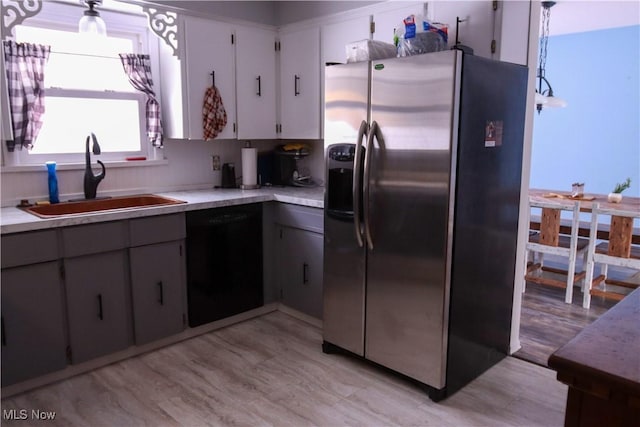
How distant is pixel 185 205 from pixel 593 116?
459 cm

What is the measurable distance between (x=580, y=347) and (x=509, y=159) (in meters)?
1.72

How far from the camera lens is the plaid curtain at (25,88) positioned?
9.04 ft

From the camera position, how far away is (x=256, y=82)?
3.58m

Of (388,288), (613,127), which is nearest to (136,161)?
(388,288)

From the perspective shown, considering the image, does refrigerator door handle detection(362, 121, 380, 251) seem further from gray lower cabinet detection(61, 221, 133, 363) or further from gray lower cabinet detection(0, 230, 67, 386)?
gray lower cabinet detection(0, 230, 67, 386)

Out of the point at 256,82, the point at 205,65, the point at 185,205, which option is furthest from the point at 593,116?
the point at 185,205

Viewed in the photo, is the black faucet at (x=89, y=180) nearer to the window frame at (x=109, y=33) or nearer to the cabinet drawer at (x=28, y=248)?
the window frame at (x=109, y=33)

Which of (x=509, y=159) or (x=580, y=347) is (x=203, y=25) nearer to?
(x=509, y=159)

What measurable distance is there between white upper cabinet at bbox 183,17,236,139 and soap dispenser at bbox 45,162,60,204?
859 millimetres

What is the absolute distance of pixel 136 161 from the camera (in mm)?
3287

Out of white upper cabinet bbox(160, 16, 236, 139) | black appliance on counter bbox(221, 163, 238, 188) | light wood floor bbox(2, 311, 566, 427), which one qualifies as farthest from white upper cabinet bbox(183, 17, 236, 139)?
light wood floor bbox(2, 311, 566, 427)

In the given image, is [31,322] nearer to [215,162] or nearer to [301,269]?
[301,269]

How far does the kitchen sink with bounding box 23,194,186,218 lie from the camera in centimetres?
278

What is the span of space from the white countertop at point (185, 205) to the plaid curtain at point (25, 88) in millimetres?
454
